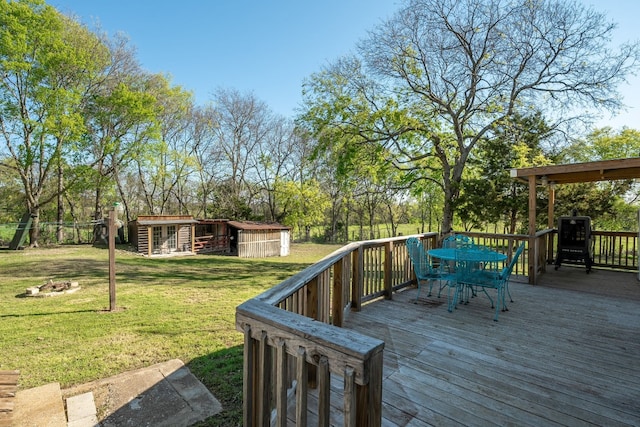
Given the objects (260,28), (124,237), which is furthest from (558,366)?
(124,237)

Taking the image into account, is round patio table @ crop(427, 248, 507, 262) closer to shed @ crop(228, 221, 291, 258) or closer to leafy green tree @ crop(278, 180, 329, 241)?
shed @ crop(228, 221, 291, 258)

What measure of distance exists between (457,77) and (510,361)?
1139cm

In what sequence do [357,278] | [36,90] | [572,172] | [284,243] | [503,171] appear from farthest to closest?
[284,243], [36,90], [503,171], [572,172], [357,278]

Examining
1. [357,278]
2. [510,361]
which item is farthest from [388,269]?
[510,361]

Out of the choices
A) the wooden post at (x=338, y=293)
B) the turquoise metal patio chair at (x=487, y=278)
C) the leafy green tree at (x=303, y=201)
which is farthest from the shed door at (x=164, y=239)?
the turquoise metal patio chair at (x=487, y=278)

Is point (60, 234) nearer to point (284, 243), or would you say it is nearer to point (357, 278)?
point (284, 243)

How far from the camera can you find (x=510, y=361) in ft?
9.30

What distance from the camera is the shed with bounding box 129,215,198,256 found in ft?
60.4

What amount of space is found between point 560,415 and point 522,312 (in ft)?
7.80

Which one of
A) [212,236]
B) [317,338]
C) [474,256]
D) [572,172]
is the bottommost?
[212,236]

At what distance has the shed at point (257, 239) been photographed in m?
20.6

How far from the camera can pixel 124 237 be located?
22.9 meters

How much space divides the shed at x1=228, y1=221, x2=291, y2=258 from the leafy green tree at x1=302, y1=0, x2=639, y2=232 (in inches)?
404

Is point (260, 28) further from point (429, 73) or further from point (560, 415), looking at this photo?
point (560, 415)
